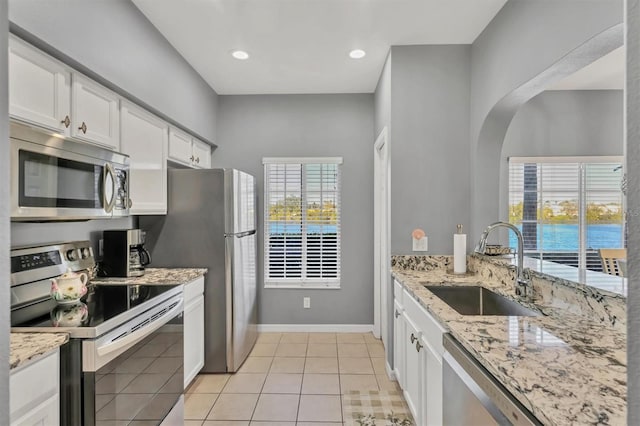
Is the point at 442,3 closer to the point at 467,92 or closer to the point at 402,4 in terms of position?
the point at 402,4

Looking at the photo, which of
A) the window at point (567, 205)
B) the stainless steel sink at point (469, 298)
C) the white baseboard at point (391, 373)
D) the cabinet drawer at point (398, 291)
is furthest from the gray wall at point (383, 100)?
the white baseboard at point (391, 373)

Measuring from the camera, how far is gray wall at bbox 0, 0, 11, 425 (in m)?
0.48

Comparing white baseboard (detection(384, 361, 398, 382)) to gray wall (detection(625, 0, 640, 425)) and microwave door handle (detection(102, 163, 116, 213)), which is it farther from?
gray wall (detection(625, 0, 640, 425))

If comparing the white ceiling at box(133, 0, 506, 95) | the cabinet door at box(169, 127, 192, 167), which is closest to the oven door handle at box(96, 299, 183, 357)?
the cabinet door at box(169, 127, 192, 167)

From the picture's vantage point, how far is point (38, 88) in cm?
158

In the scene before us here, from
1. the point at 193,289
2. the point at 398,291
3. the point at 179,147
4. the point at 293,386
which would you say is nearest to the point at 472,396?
the point at 398,291

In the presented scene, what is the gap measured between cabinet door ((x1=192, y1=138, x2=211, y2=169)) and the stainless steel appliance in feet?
4.78

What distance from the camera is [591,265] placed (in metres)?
4.18

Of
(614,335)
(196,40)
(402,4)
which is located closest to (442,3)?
(402,4)

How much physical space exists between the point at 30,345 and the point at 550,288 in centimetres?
227

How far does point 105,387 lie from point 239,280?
1.59 m

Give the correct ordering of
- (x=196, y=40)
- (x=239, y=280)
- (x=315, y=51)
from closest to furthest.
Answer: (x=196, y=40), (x=315, y=51), (x=239, y=280)

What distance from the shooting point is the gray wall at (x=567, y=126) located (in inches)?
160

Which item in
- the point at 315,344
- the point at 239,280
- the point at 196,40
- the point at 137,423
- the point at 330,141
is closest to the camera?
the point at 137,423
